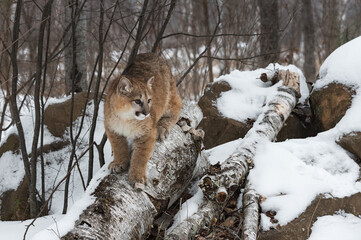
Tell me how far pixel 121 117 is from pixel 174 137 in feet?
2.30

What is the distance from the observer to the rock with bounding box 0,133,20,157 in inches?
217

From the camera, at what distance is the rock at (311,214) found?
3.41 metres

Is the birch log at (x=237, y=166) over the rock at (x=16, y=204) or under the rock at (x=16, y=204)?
over

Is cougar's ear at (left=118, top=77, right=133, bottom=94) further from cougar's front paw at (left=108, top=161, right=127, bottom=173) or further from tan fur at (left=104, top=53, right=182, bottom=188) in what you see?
cougar's front paw at (left=108, top=161, right=127, bottom=173)

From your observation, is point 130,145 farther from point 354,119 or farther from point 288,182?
point 354,119

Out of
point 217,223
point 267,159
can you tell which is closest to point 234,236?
point 217,223

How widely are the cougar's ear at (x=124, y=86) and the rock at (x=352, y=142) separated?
2343 mm

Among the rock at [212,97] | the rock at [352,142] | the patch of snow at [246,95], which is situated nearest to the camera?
the rock at [352,142]

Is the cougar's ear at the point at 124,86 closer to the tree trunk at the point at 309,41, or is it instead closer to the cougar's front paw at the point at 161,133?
the cougar's front paw at the point at 161,133

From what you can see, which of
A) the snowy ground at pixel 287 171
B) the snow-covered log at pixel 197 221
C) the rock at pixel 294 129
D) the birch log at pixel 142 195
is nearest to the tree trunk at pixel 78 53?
the snowy ground at pixel 287 171

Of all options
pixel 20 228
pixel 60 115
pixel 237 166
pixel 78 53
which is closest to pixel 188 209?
pixel 237 166

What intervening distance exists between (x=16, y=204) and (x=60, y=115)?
1.31 m

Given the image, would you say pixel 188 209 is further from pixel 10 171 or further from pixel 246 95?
pixel 10 171

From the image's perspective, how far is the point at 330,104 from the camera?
200 inches
